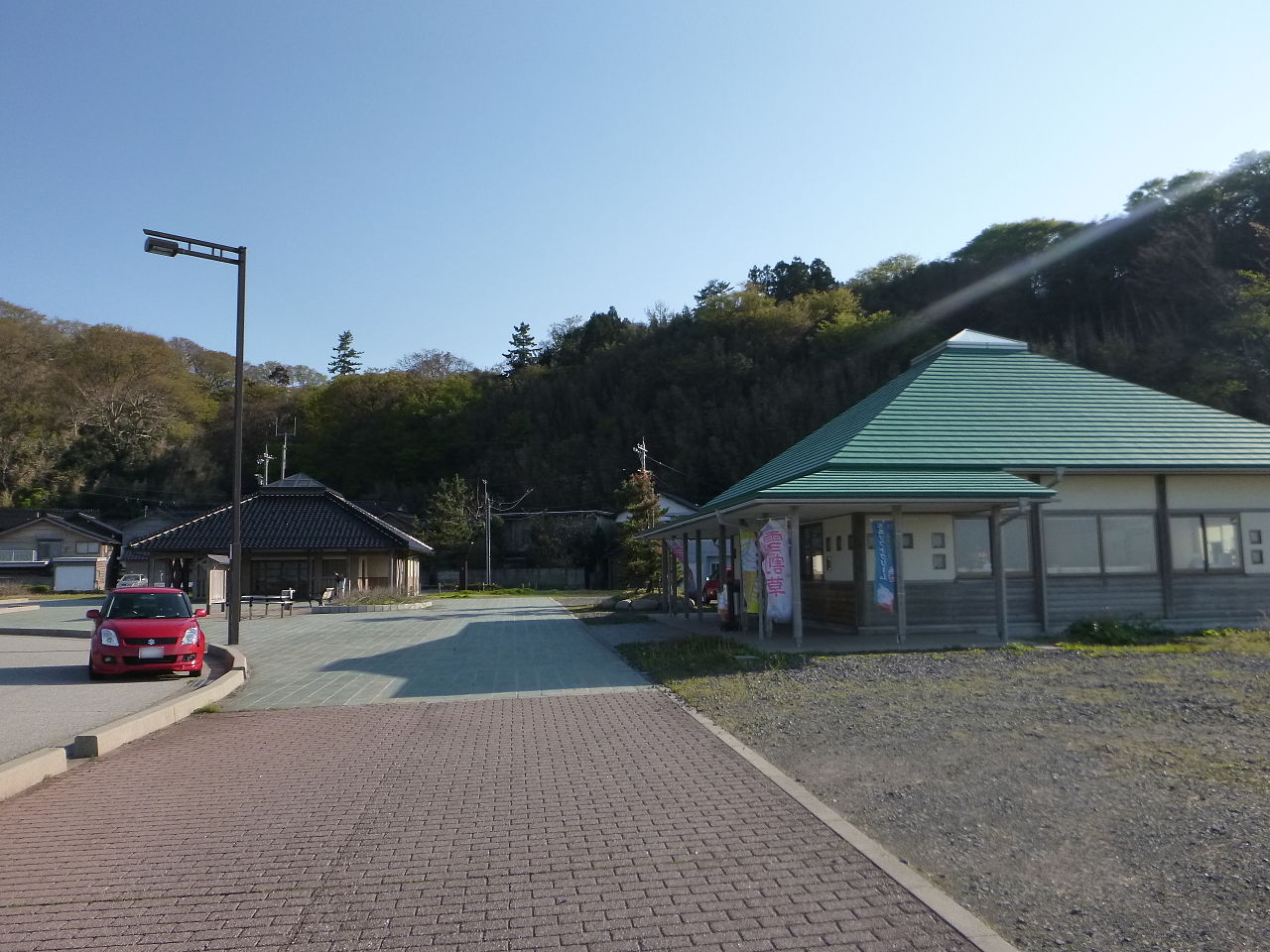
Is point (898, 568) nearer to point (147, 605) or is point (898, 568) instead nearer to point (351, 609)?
point (147, 605)

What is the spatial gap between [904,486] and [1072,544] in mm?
4691

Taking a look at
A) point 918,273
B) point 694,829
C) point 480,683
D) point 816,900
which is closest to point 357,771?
point 694,829

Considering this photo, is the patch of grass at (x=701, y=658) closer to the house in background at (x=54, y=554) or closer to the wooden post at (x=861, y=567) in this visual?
the wooden post at (x=861, y=567)

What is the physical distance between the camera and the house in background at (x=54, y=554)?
60.0 meters

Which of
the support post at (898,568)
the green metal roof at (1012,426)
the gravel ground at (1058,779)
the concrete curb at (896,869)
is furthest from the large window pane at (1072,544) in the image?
the concrete curb at (896,869)

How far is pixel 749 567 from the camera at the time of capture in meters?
17.1

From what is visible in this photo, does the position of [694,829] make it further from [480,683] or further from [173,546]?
[173,546]

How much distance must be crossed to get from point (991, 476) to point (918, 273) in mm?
54865

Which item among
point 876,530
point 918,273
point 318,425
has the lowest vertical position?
point 876,530

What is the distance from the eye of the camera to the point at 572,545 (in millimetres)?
62156

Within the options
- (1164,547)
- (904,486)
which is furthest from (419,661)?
(1164,547)

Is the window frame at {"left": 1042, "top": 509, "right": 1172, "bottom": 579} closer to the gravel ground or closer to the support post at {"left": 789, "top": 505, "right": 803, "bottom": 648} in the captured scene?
the gravel ground

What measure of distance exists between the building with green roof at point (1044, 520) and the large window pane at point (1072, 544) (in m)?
0.03

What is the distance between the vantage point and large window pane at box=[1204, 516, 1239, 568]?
1764cm
